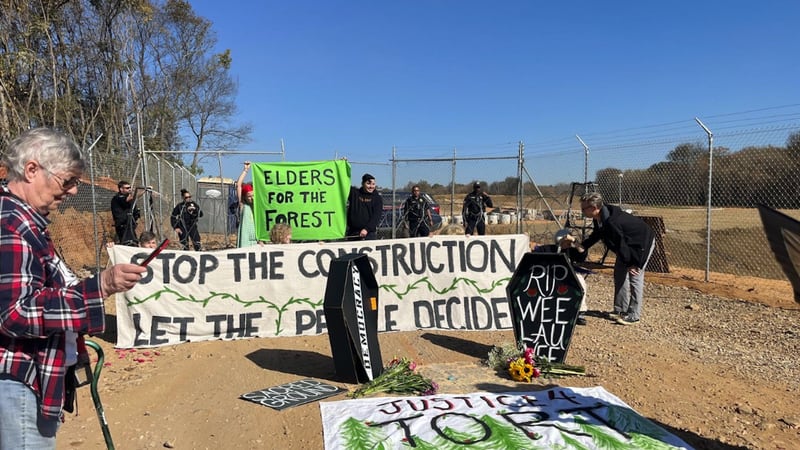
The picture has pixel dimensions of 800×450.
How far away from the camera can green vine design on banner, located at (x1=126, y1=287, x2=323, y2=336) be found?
19.4ft

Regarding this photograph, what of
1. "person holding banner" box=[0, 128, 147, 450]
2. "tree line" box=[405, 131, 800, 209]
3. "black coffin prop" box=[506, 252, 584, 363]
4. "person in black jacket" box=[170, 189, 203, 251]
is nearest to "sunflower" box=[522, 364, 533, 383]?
"black coffin prop" box=[506, 252, 584, 363]

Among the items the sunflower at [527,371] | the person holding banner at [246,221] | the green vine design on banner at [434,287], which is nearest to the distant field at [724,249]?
the green vine design on banner at [434,287]

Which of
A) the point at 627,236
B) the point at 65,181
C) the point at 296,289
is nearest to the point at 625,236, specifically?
the point at 627,236

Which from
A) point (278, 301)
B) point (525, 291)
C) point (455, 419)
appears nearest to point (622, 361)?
point (525, 291)

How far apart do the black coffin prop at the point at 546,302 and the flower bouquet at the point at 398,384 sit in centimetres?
125

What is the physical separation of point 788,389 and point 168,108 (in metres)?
37.4

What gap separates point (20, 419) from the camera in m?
1.79

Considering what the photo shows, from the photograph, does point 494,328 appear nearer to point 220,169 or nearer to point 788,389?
point 788,389

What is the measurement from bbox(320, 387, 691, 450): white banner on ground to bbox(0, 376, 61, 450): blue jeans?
1.95 metres

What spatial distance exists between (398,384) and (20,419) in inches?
120

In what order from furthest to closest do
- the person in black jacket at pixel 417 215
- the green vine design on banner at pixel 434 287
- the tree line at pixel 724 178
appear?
the person in black jacket at pixel 417 215
the tree line at pixel 724 178
the green vine design on banner at pixel 434 287

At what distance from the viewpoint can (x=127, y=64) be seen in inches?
1240

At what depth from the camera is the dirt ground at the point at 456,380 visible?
3709mm

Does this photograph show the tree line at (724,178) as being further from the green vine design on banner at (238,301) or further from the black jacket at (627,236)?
the green vine design on banner at (238,301)
